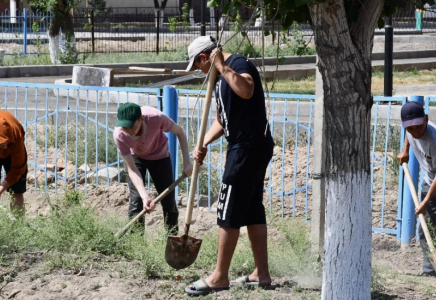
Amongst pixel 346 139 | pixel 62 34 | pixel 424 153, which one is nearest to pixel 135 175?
pixel 424 153

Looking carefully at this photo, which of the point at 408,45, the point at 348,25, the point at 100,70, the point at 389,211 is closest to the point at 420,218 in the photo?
the point at 389,211

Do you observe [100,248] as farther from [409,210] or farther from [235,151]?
[409,210]

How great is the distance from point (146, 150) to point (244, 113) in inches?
66.5

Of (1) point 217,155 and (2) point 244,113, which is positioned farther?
(1) point 217,155

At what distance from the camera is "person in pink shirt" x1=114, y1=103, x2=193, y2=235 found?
238 inches

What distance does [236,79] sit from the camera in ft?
15.4

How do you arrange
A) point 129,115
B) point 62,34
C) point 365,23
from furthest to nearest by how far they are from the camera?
point 62,34
point 129,115
point 365,23

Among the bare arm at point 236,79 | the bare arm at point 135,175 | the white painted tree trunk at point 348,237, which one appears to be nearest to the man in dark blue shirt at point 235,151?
the bare arm at point 236,79

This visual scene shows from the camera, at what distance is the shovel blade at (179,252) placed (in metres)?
5.14

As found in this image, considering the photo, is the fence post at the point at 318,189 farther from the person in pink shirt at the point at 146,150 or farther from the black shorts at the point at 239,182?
the person in pink shirt at the point at 146,150

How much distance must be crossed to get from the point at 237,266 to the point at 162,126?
136cm

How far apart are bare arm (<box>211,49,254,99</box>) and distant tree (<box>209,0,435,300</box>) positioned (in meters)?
0.51

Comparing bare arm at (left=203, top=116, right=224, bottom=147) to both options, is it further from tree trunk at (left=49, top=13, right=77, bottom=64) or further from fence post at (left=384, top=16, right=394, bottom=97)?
tree trunk at (left=49, top=13, right=77, bottom=64)

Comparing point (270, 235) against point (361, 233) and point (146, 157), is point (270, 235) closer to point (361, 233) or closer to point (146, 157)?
point (146, 157)
